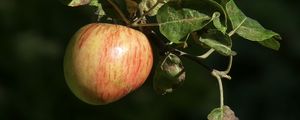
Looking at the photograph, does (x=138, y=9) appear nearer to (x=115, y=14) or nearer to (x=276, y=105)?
(x=115, y=14)

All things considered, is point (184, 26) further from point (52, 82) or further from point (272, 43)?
point (52, 82)

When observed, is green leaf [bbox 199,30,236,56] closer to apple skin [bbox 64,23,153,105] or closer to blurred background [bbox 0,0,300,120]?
apple skin [bbox 64,23,153,105]

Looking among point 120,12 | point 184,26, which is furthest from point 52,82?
point 184,26

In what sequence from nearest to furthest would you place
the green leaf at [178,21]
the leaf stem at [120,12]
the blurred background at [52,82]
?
the green leaf at [178,21] < the leaf stem at [120,12] < the blurred background at [52,82]

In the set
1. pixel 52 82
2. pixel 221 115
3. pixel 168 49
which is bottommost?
pixel 52 82

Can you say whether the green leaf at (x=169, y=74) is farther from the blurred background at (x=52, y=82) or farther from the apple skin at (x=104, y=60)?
the blurred background at (x=52, y=82)

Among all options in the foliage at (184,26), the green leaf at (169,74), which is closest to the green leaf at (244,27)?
the foliage at (184,26)

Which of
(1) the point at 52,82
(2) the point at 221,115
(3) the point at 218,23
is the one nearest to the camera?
(3) the point at 218,23

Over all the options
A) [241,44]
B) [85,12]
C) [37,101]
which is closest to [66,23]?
[85,12]
